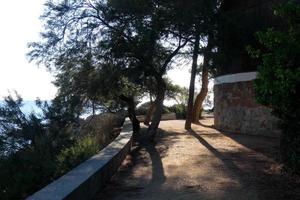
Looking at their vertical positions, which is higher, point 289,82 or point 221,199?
point 289,82

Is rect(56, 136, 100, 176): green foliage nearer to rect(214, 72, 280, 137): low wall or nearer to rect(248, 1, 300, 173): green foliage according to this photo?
rect(248, 1, 300, 173): green foliage

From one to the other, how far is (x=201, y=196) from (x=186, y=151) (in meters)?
5.56

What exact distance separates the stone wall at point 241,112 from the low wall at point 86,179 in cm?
698

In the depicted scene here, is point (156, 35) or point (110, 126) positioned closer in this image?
point (156, 35)

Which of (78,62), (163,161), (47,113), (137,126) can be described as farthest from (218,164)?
(137,126)

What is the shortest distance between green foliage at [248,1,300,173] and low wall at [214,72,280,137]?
8567 mm

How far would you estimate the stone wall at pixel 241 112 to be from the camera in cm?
1622

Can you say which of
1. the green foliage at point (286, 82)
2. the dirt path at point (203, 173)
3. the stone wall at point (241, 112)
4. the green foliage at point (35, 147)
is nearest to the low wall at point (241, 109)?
the stone wall at point (241, 112)

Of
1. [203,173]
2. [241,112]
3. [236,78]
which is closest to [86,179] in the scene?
[203,173]

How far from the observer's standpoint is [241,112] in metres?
17.7

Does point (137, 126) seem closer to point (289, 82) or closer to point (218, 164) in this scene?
point (218, 164)

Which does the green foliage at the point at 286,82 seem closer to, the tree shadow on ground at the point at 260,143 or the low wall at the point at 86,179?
the low wall at the point at 86,179

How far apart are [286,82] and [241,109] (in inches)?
446

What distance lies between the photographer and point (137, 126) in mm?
18828
